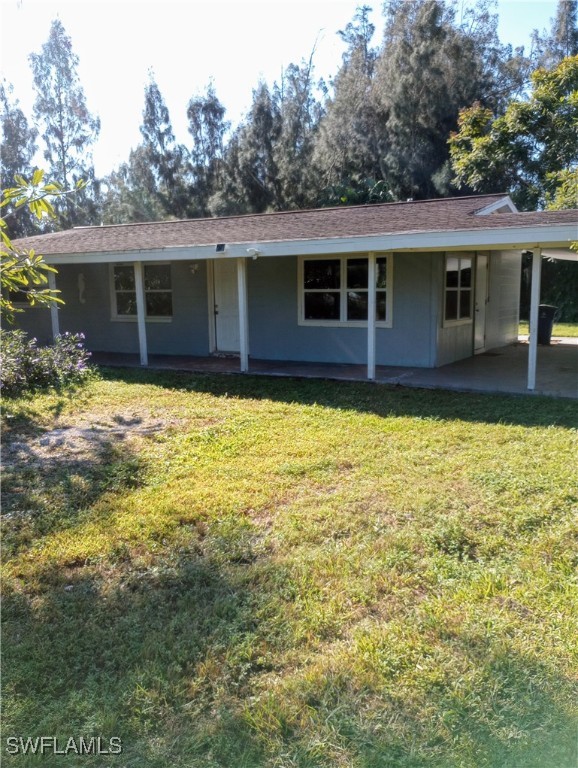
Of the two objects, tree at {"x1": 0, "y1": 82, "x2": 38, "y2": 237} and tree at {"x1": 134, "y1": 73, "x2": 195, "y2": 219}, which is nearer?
tree at {"x1": 0, "y1": 82, "x2": 38, "y2": 237}

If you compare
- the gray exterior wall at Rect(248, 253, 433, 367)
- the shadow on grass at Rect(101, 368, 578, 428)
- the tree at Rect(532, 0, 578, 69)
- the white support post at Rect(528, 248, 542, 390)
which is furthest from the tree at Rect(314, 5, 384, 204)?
the white support post at Rect(528, 248, 542, 390)

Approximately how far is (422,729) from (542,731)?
1.55 feet

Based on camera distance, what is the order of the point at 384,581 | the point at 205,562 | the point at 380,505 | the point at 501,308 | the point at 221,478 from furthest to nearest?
the point at 501,308 < the point at 221,478 < the point at 380,505 < the point at 205,562 < the point at 384,581

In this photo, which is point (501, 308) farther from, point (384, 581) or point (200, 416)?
point (384, 581)

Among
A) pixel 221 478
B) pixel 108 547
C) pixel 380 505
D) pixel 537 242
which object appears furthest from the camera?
pixel 537 242

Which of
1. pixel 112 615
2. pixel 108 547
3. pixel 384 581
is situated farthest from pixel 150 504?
pixel 384 581

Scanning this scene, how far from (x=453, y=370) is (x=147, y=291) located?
705 cm

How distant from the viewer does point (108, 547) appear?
420cm

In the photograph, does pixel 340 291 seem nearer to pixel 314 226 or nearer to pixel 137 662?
pixel 314 226

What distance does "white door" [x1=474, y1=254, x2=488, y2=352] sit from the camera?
12289 mm

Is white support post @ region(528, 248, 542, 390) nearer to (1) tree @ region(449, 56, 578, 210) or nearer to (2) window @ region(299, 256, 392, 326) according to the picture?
(2) window @ region(299, 256, 392, 326)

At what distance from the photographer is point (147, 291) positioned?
1380 cm

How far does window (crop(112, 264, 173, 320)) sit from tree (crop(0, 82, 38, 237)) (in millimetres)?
26647

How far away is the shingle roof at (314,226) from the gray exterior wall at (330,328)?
0.85 m
